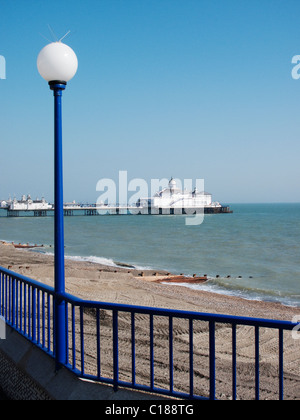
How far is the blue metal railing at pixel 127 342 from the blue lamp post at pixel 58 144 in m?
0.09

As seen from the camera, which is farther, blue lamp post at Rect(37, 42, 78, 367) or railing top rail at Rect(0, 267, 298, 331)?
blue lamp post at Rect(37, 42, 78, 367)

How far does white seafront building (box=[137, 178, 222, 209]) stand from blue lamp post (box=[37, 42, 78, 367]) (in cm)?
15493

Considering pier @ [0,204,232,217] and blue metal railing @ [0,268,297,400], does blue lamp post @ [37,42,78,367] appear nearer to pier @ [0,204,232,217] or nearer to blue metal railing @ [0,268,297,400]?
blue metal railing @ [0,268,297,400]

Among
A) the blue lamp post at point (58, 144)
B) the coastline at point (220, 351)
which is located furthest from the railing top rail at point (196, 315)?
the coastline at point (220, 351)

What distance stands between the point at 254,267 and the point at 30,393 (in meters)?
27.5

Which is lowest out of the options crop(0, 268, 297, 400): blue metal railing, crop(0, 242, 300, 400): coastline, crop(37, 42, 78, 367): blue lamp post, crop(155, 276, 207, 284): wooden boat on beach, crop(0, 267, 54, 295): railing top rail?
crop(155, 276, 207, 284): wooden boat on beach

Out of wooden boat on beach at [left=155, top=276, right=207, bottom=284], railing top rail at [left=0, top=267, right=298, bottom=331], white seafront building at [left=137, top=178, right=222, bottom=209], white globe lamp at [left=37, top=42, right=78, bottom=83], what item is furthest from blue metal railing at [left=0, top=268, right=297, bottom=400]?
white seafront building at [left=137, top=178, right=222, bottom=209]

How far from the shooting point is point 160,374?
6.59 metres

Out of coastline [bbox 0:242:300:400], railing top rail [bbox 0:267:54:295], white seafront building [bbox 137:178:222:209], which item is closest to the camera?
railing top rail [bbox 0:267:54:295]

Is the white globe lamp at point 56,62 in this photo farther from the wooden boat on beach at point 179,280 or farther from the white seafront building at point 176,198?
the white seafront building at point 176,198

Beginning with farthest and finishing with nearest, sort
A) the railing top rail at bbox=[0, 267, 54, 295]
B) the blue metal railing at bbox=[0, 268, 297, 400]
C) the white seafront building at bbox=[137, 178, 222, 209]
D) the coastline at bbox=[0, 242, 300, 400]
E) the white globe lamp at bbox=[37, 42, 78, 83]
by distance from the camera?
the white seafront building at bbox=[137, 178, 222, 209] → the coastline at bbox=[0, 242, 300, 400] → the railing top rail at bbox=[0, 267, 54, 295] → the white globe lamp at bbox=[37, 42, 78, 83] → the blue metal railing at bbox=[0, 268, 297, 400]

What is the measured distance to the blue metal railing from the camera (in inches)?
140

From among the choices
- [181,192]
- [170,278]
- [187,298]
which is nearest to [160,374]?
[187,298]

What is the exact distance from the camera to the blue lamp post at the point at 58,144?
4.59 meters
